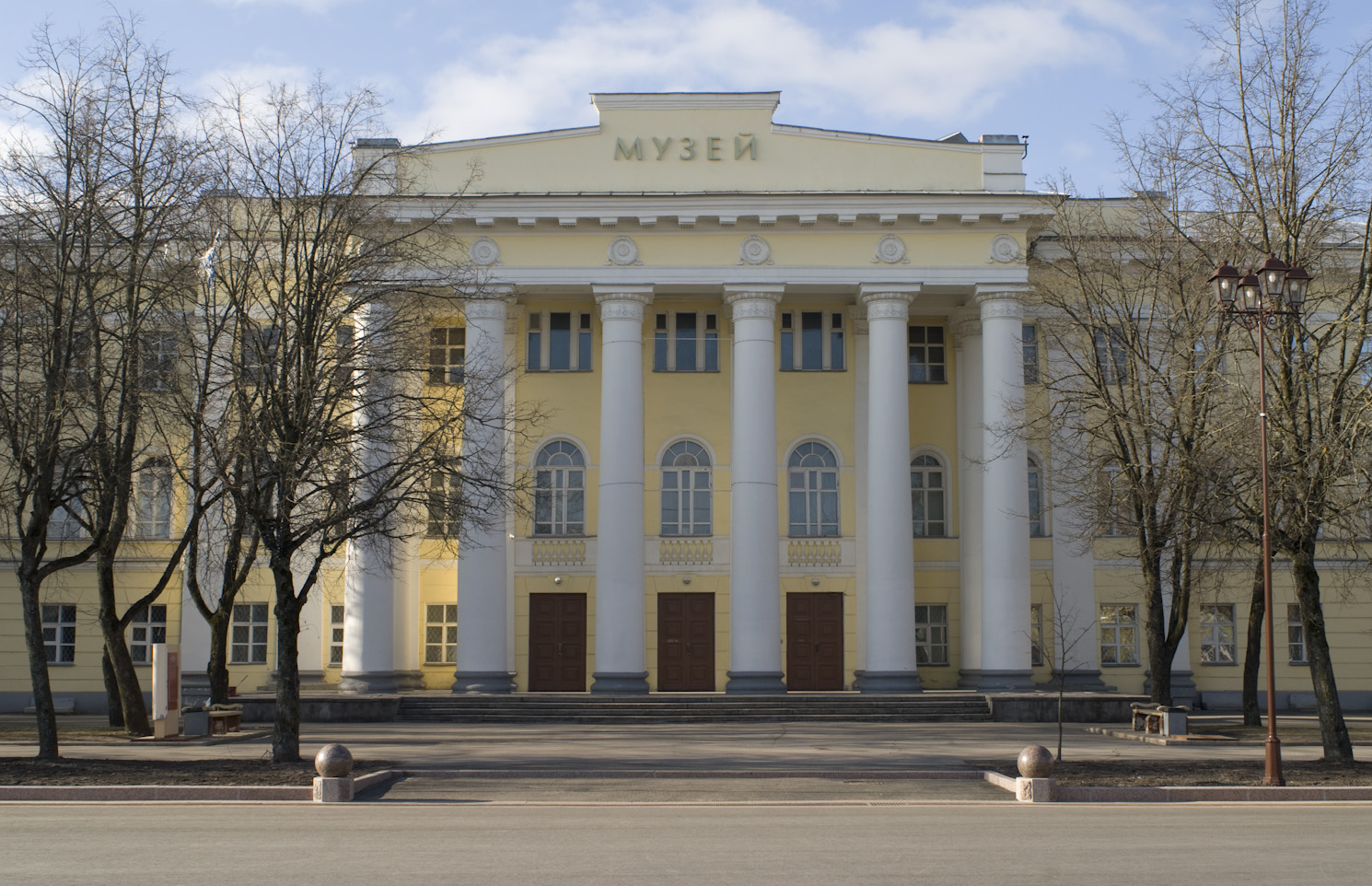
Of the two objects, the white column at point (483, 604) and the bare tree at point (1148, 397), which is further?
the white column at point (483, 604)

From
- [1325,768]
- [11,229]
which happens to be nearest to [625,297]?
[11,229]

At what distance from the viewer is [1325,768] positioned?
20.4 meters

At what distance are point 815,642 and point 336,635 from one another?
12801mm

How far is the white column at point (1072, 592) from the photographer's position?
34.1 m

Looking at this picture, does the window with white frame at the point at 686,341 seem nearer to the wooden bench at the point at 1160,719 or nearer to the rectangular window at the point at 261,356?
the wooden bench at the point at 1160,719

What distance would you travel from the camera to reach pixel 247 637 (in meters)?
35.5

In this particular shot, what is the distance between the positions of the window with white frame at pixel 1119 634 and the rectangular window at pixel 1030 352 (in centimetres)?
647

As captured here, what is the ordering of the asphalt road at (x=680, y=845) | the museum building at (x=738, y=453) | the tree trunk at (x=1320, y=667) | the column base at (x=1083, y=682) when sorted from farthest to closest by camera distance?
the column base at (x=1083, y=682) → the museum building at (x=738, y=453) → the tree trunk at (x=1320, y=667) → the asphalt road at (x=680, y=845)

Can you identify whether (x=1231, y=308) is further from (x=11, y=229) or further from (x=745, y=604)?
(x=11, y=229)

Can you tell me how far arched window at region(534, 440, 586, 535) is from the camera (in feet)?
117

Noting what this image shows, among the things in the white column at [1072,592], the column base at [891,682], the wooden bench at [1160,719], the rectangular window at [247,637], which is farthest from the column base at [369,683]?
the wooden bench at [1160,719]

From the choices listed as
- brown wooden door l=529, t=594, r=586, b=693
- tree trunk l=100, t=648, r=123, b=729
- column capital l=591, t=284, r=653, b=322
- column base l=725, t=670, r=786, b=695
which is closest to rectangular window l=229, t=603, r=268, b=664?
tree trunk l=100, t=648, r=123, b=729

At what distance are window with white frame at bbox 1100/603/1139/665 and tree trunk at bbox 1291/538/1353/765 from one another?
14.4m

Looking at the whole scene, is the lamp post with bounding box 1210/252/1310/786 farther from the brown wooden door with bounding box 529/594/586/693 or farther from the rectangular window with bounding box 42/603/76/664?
the rectangular window with bounding box 42/603/76/664
